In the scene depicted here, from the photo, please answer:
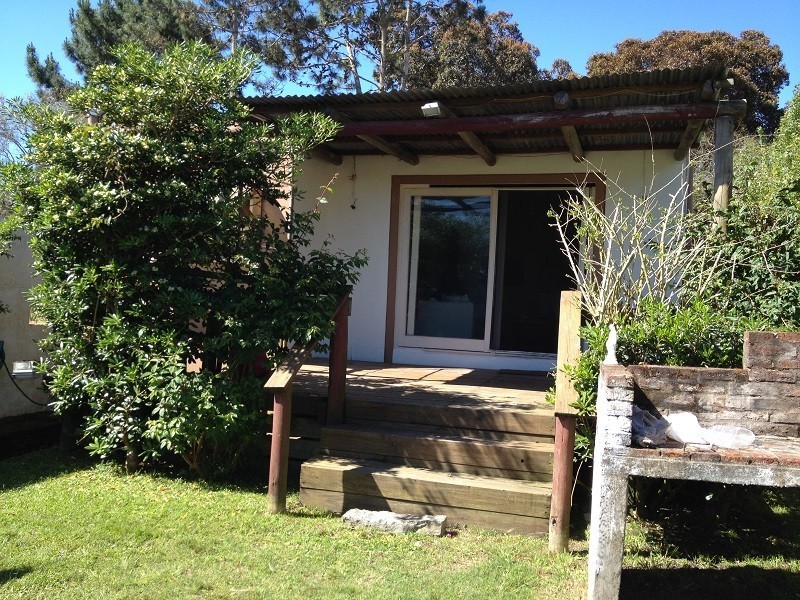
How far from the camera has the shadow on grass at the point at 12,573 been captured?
3965 mm

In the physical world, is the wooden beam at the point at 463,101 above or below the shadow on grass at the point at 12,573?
above

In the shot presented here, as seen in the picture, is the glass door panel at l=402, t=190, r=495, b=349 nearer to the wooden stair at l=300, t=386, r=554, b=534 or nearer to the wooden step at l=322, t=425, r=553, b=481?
the wooden stair at l=300, t=386, r=554, b=534

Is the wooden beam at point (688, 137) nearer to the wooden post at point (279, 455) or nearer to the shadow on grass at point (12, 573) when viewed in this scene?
the wooden post at point (279, 455)

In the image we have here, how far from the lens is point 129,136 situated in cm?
560

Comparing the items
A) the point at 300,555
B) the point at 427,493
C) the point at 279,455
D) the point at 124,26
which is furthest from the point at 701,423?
the point at 124,26

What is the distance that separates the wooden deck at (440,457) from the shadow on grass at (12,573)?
1.86 m

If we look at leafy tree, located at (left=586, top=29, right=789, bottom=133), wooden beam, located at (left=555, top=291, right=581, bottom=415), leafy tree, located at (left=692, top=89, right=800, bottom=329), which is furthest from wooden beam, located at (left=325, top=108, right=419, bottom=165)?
leafy tree, located at (left=586, top=29, right=789, bottom=133)

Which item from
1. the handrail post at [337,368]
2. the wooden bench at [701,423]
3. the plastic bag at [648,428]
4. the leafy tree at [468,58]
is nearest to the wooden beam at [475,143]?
the handrail post at [337,368]

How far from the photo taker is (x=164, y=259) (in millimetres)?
5812

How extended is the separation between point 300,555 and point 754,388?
2820 mm

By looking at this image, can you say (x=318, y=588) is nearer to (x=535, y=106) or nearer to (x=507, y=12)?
(x=535, y=106)

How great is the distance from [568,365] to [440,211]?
4.31m

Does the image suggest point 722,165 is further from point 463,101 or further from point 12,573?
point 12,573

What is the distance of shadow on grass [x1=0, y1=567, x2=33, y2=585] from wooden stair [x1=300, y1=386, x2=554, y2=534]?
186 centimetres
